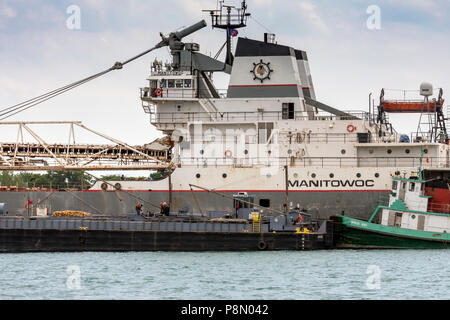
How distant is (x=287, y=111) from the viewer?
168 ft

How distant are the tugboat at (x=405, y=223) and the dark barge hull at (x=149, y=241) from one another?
1.53 m

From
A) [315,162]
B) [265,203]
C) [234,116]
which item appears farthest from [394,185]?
[234,116]

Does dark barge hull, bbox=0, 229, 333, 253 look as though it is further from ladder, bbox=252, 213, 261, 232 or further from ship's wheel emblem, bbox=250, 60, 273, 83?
ship's wheel emblem, bbox=250, 60, 273, 83

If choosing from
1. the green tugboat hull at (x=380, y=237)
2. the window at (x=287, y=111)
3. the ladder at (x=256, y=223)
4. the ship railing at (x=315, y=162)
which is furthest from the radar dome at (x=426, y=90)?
the ladder at (x=256, y=223)

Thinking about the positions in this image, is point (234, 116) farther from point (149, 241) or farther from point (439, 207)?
point (439, 207)

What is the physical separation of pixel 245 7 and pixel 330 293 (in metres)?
27.5

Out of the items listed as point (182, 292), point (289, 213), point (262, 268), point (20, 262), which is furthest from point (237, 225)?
point (182, 292)

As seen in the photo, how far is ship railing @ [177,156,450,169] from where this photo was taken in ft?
161

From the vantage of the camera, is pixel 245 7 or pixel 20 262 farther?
pixel 245 7

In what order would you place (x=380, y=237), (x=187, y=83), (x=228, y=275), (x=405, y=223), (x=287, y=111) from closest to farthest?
(x=228, y=275) < (x=380, y=237) < (x=405, y=223) < (x=287, y=111) < (x=187, y=83)

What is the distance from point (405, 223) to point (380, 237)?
1541 millimetres

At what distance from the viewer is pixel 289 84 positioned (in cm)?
5147

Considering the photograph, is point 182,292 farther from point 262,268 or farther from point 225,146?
point 225,146

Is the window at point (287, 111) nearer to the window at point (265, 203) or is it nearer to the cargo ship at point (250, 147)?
the cargo ship at point (250, 147)
